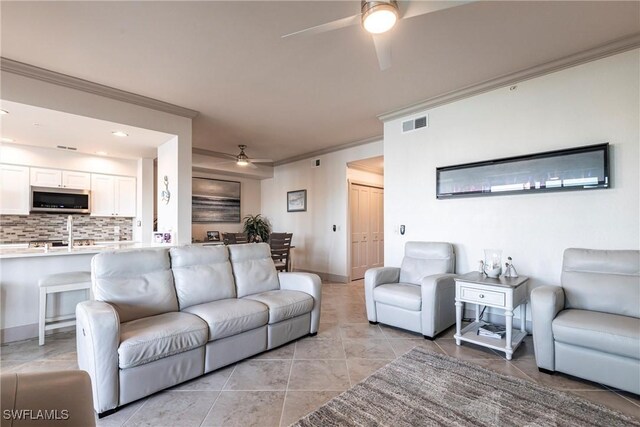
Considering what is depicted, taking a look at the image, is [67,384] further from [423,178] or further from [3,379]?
[423,178]

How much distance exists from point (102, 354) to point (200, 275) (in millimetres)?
1039


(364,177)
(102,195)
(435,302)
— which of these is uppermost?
(364,177)

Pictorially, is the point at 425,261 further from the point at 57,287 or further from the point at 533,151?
the point at 57,287

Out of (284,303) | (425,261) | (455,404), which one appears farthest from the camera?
(425,261)

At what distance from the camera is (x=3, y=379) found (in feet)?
2.89

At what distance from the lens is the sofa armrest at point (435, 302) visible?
116 inches

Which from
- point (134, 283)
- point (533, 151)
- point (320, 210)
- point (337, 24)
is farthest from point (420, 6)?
point (320, 210)

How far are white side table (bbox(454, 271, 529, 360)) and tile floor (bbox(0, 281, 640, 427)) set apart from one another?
9 cm

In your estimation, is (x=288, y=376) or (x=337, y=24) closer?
(x=337, y=24)

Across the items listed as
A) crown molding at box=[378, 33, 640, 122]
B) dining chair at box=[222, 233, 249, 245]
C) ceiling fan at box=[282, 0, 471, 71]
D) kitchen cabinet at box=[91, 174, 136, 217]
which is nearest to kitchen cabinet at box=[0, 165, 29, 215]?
kitchen cabinet at box=[91, 174, 136, 217]

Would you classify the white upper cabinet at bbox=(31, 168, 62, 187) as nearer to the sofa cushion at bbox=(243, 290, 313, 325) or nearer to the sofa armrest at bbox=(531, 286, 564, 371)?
the sofa cushion at bbox=(243, 290, 313, 325)

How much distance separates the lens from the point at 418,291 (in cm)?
318

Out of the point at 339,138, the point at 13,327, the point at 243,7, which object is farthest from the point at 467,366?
the point at 13,327

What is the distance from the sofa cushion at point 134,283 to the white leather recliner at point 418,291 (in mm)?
2152
